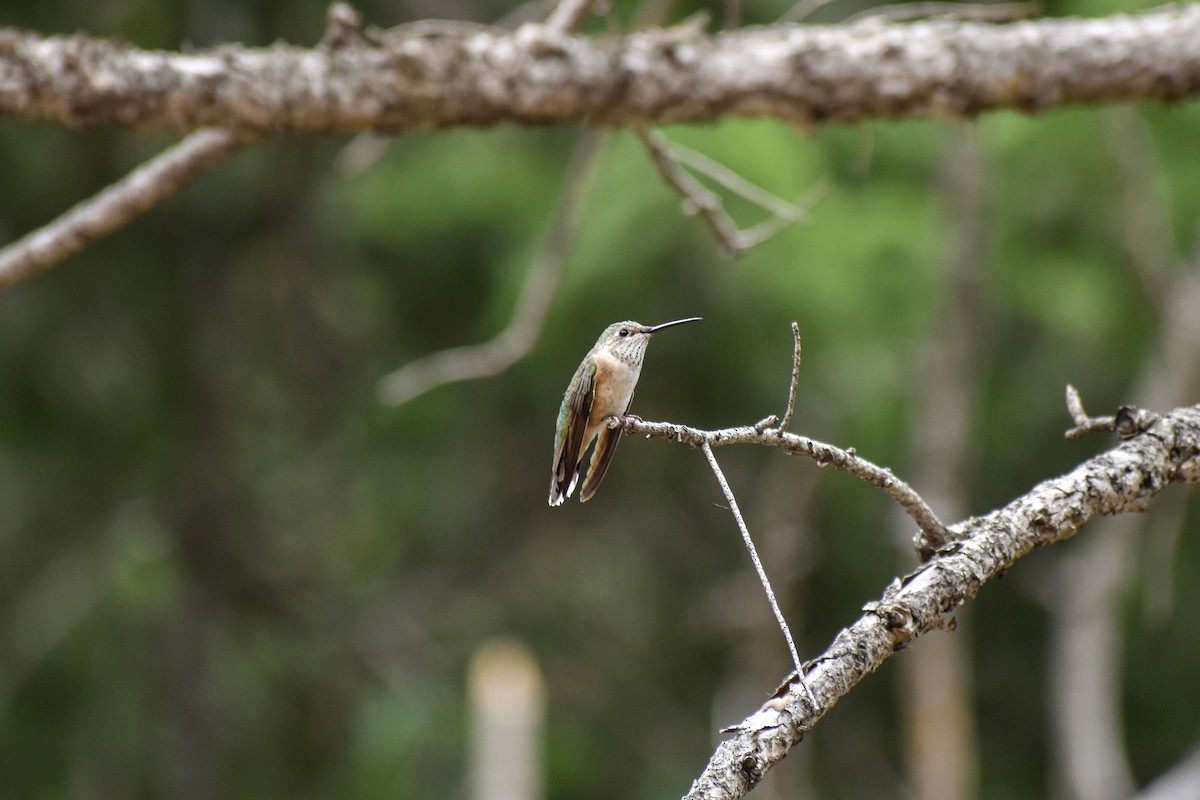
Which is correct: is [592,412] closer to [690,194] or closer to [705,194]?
[690,194]

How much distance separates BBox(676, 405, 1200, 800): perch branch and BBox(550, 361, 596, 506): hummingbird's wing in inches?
37.1

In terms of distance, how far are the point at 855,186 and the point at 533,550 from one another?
4.58 metres

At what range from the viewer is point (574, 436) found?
9.21ft

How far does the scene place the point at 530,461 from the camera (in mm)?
10094

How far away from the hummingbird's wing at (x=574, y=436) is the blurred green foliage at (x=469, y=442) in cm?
382

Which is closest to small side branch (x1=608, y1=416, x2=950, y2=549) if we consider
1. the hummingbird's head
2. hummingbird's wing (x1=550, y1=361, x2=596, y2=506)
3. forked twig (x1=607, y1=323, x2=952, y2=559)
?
forked twig (x1=607, y1=323, x2=952, y2=559)

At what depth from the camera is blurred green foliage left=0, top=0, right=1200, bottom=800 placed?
7453mm

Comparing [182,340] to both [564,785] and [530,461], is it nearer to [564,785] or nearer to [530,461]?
[530,461]

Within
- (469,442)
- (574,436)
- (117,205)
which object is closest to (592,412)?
(574,436)

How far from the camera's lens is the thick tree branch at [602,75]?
10.8 feet

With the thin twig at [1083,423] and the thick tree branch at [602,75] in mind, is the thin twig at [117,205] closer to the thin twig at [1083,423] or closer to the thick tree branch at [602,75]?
the thick tree branch at [602,75]

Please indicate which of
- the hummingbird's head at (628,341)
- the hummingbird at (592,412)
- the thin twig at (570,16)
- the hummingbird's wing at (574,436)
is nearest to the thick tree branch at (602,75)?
the thin twig at (570,16)

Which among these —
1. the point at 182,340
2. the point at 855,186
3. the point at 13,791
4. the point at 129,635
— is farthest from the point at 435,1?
the point at 13,791

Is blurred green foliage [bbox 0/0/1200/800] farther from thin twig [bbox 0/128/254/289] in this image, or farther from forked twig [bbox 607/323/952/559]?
forked twig [bbox 607/323/952/559]
